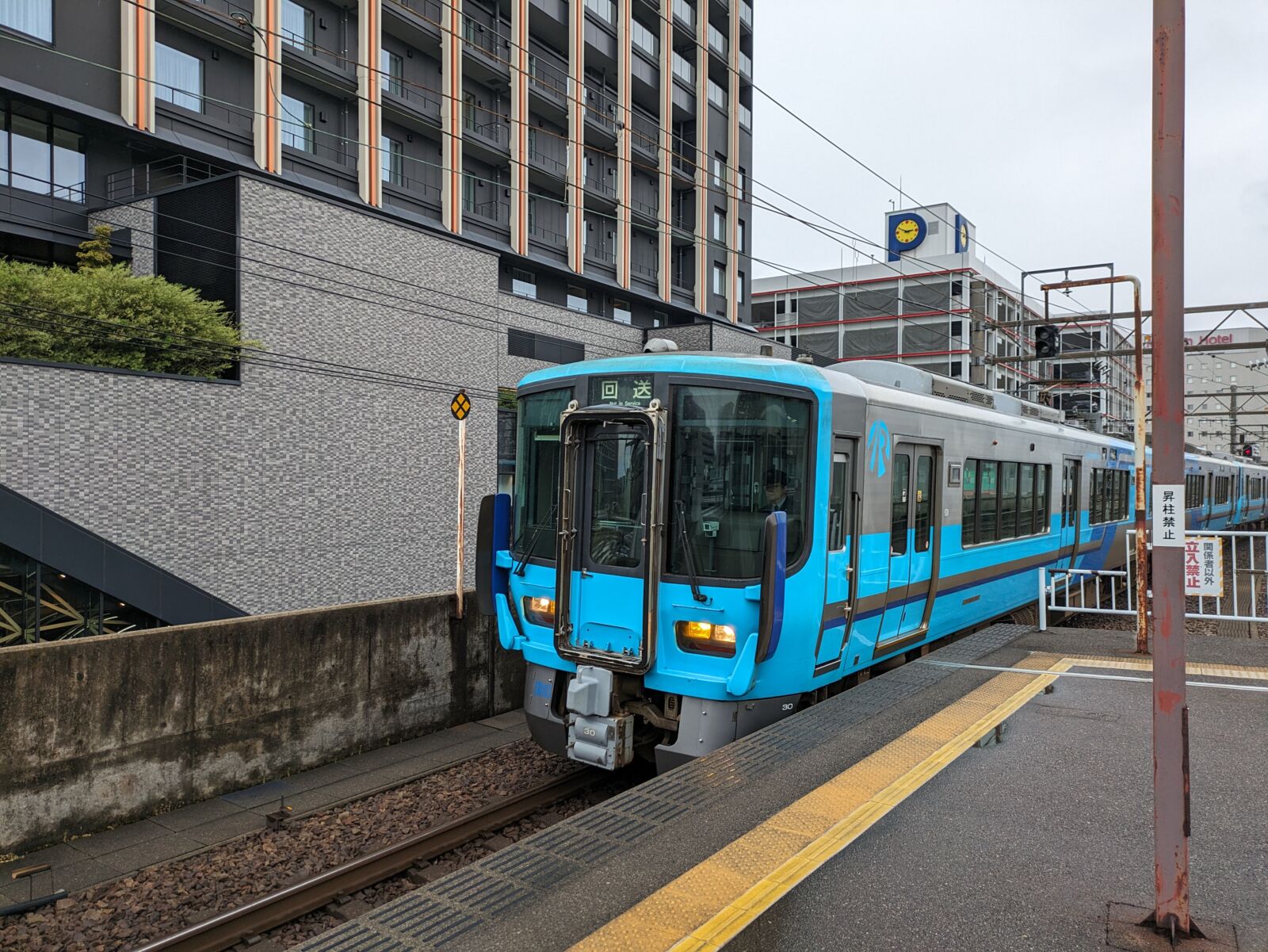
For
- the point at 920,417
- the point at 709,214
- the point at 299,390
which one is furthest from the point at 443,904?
the point at 709,214

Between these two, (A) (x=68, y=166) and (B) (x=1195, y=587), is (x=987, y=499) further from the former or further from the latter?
(A) (x=68, y=166)

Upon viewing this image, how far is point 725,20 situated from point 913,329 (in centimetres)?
2750

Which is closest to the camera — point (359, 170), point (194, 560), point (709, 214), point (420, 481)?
point (194, 560)

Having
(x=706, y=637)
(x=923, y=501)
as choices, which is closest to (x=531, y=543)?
(x=706, y=637)

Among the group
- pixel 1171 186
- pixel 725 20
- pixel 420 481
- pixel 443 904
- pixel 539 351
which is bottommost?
pixel 443 904

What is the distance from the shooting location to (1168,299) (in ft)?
11.3

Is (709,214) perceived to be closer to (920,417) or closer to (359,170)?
(359,170)

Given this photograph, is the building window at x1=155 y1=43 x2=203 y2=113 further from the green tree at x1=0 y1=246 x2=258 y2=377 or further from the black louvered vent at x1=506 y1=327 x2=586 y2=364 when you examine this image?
the black louvered vent at x1=506 y1=327 x2=586 y2=364

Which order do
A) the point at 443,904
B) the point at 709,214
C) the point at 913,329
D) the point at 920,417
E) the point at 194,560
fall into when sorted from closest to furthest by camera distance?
1. the point at 443,904
2. the point at 920,417
3. the point at 194,560
4. the point at 709,214
5. the point at 913,329

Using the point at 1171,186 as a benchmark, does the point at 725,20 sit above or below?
above

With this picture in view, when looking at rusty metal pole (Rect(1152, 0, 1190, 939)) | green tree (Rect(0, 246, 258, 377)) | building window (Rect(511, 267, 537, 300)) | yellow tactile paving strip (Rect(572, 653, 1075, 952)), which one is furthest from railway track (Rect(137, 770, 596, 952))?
building window (Rect(511, 267, 537, 300))

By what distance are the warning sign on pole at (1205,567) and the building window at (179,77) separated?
20838mm

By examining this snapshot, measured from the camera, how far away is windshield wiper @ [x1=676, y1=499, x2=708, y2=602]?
6027 millimetres

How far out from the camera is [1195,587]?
9.38 metres
